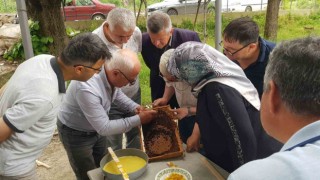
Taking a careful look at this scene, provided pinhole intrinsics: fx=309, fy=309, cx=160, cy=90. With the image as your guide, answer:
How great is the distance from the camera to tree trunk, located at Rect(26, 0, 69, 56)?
4.88m

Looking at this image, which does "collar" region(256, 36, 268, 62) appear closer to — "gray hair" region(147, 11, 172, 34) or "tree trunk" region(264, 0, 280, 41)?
"gray hair" region(147, 11, 172, 34)

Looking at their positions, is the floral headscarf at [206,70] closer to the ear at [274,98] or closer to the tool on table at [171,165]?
the tool on table at [171,165]

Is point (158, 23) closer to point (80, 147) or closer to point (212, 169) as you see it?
point (80, 147)

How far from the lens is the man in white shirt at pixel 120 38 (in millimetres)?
2945

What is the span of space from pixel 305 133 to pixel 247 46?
1736 mm

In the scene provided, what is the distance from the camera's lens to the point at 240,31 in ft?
8.07

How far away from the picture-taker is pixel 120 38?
303 centimetres

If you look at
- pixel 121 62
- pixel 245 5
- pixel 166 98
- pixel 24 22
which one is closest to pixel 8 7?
pixel 245 5

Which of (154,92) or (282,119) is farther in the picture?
(154,92)

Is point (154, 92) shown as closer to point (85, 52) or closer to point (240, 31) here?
point (240, 31)

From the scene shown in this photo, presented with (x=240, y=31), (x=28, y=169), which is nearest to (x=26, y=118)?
(x=28, y=169)

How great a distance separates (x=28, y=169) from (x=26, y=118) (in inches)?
19.9

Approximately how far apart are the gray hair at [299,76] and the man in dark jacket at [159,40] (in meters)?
2.00

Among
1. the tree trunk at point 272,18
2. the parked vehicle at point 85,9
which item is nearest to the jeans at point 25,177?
the tree trunk at point 272,18
